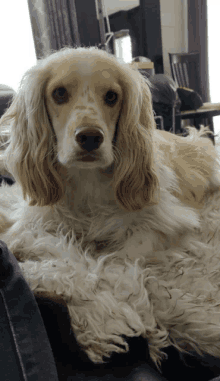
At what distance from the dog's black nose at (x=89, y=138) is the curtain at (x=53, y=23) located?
426 cm

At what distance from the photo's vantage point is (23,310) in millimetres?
482

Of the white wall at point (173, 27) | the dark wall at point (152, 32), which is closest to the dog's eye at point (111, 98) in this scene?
the dark wall at point (152, 32)

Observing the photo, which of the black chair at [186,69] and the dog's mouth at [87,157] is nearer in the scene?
the dog's mouth at [87,157]

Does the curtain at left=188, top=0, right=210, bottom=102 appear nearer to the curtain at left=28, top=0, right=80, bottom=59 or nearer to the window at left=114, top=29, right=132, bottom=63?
the window at left=114, top=29, right=132, bottom=63

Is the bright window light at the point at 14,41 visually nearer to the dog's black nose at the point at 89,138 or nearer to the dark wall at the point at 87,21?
the dark wall at the point at 87,21

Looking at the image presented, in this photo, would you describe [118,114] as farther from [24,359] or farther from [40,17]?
[40,17]

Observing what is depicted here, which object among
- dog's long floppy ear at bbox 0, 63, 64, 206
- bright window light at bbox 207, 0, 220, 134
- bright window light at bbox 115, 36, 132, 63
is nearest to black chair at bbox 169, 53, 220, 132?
bright window light at bbox 115, 36, 132, 63

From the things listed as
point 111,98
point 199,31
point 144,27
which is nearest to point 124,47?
point 144,27

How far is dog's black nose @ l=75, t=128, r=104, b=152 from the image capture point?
874 millimetres

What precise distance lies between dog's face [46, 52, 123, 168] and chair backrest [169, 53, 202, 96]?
435 cm

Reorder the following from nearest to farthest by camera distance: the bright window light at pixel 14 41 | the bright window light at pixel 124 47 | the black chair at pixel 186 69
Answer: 1. the bright window light at pixel 14 41
2. the bright window light at pixel 124 47
3. the black chair at pixel 186 69

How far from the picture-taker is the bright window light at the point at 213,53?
6.00 m

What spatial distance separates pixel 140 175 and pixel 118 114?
213 millimetres

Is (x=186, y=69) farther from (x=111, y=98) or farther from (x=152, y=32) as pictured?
(x=111, y=98)
